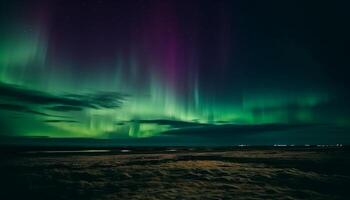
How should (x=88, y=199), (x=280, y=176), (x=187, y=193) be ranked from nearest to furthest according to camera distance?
(x=88, y=199) → (x=187, y=193) → (x=280, y=176)

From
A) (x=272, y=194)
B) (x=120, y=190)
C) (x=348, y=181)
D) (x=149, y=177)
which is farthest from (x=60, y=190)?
(x=348, y=181)

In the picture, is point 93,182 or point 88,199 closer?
point 88,199

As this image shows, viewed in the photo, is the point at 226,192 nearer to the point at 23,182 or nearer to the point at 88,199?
the point at 88,199

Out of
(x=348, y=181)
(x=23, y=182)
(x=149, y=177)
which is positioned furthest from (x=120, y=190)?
(x=348, y=181)

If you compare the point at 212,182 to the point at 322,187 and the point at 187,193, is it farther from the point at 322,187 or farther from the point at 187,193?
the point at 322,187

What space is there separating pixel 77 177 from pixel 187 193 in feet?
38.7

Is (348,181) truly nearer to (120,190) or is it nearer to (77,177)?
(120,190)

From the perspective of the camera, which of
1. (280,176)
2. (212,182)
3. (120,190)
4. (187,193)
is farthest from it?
(280,176)

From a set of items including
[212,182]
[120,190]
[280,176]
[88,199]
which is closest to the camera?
[88,199]

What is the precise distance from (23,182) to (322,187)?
20173 mm

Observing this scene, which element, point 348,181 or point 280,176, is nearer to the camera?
point 348,181

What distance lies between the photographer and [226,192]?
2036 cm

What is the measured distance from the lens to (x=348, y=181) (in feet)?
82.5

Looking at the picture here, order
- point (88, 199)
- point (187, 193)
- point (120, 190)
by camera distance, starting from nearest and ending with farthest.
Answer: point (88, 199)
point (187, 193)
point (120, 190)
